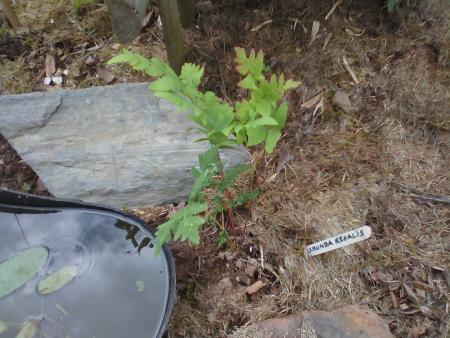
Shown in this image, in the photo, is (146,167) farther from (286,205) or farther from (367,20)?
(367,20)

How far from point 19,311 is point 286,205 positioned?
47.9 inches

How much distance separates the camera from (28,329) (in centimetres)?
188

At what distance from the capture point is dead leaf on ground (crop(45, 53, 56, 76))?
8.51 feet

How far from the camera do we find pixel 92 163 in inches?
89.0

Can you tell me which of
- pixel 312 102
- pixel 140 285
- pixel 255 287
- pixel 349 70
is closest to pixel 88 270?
pixel 140 285

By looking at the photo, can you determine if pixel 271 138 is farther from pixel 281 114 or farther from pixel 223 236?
pixel 223 236

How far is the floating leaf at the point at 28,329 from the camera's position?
6.11 ft

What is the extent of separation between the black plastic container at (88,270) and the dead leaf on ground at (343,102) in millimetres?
1109

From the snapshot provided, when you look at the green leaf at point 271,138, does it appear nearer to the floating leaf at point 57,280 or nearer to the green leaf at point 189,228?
the green leaf at point 189,228

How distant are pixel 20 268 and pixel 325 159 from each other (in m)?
1.45

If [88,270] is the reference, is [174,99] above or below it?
above

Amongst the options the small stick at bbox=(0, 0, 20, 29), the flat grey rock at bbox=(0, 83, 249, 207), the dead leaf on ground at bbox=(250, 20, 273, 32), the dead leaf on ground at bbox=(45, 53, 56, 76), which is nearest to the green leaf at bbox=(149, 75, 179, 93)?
the flat grey rock at bbox=(0, 83, 249, 207)

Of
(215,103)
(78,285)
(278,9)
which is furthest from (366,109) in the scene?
(78,285)

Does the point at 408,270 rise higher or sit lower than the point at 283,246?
lower
